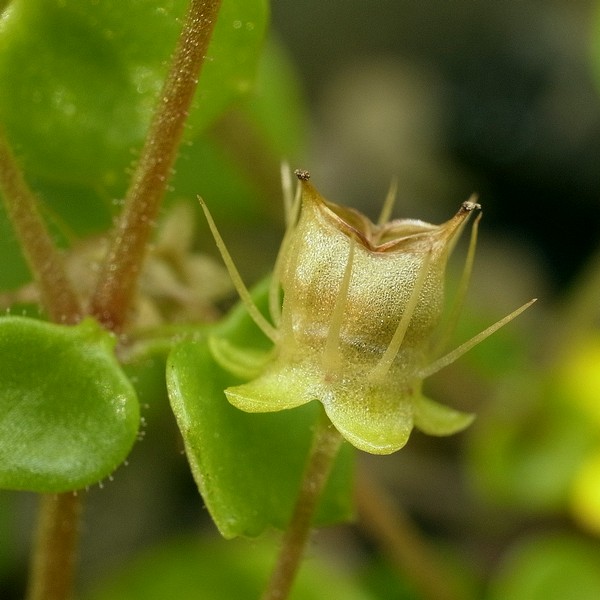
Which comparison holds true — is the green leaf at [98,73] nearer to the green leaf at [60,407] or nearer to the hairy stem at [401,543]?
the green leaf at [60,407]

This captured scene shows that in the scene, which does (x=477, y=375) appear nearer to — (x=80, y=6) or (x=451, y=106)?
(x=451, y=106)

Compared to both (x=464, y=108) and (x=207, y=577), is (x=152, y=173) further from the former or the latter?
(x=464, y=108)

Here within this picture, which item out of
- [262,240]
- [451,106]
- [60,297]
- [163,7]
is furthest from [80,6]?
[451,106]

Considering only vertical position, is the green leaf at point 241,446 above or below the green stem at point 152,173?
below

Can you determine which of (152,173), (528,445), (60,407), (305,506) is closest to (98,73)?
(152,173)

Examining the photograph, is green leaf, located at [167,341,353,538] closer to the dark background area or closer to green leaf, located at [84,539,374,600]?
green leaf, located at [84,539,374,600]

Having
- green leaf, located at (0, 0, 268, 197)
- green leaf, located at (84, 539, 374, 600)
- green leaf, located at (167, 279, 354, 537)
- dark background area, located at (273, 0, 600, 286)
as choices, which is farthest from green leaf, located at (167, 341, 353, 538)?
dark background area, located at (273, 0, 600, 286)

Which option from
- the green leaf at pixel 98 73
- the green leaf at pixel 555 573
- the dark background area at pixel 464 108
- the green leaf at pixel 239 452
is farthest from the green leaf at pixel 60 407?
the dark background area at pixel 464 108
